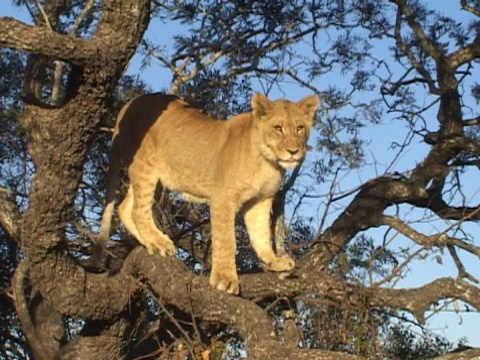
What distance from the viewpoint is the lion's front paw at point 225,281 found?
533cm

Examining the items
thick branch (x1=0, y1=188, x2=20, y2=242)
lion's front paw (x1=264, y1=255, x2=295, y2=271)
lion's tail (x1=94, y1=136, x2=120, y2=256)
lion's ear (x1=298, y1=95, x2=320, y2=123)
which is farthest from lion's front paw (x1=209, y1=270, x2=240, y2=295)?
thick branch (x1=0, y1=188, x2=20, y2=242)

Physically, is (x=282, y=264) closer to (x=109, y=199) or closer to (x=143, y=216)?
(x=143, y=216)

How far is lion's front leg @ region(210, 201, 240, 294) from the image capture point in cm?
538

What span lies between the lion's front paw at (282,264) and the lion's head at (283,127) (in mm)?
527

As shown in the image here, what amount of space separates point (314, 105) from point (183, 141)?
88 cm

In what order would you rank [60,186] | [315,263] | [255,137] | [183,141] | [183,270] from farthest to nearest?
[315,263], [183,141], [255,137], [183,270], [60,186]

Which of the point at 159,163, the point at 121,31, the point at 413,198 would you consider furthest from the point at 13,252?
the point at 121,31

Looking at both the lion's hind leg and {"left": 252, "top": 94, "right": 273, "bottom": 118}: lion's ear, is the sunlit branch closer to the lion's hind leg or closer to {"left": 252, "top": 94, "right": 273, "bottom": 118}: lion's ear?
{"left": 252, "top": 94, "right": 273, "bottom": 118}: lion's ear

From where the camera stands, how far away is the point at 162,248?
5922 millimetres

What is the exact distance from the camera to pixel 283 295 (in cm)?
536

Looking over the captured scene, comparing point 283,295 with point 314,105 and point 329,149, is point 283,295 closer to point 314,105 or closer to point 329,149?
point 314,105

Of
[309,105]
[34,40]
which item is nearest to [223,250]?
[309,105]

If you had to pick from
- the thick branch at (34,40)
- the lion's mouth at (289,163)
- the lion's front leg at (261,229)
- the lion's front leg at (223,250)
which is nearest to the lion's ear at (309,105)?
the lion's mouth at (289,163)

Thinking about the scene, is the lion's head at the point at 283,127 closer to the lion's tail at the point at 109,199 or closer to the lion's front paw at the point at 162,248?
the lion's front paw at the point at 162,248
